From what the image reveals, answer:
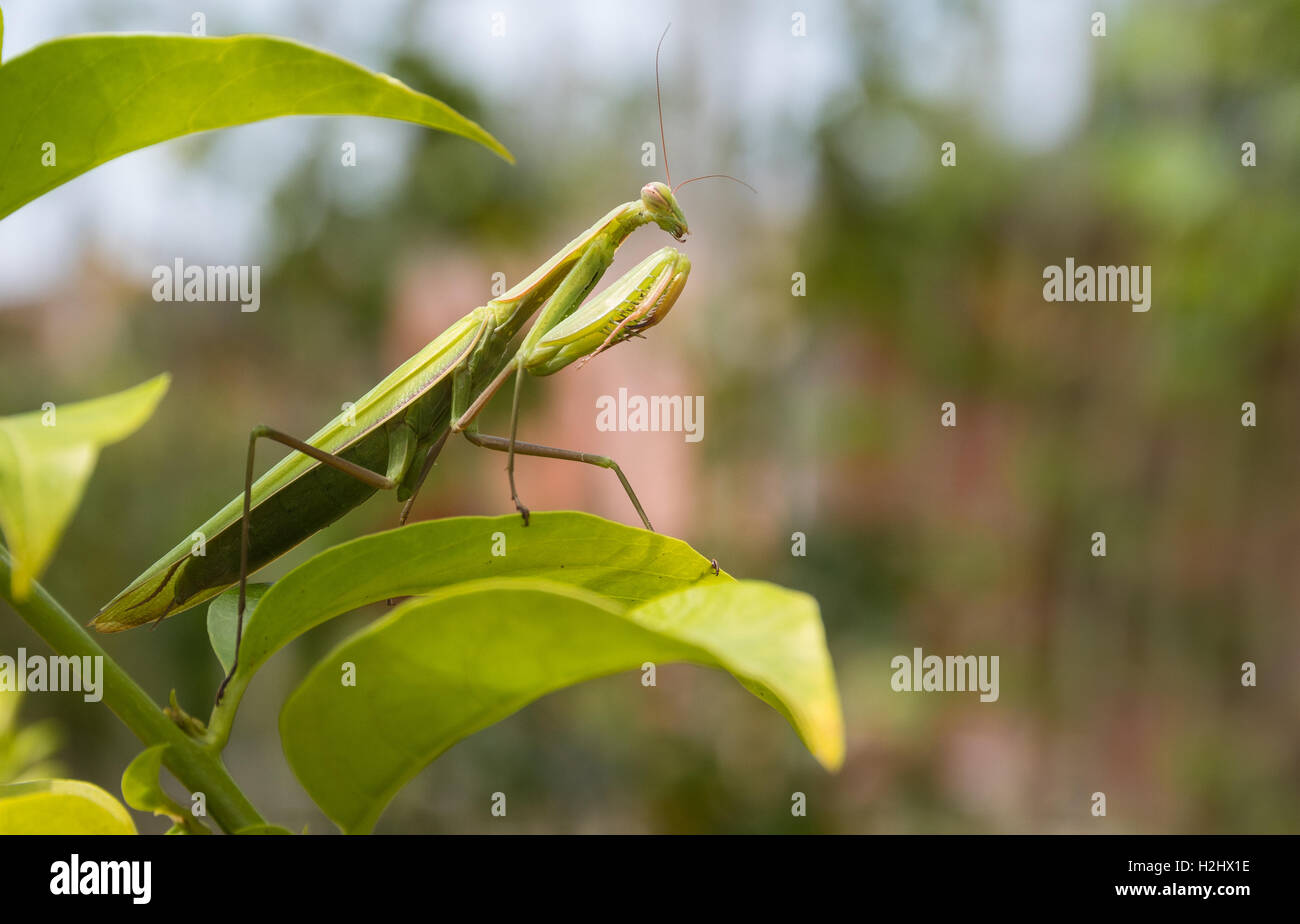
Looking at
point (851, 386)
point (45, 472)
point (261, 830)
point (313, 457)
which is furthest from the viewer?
point (851, 386)

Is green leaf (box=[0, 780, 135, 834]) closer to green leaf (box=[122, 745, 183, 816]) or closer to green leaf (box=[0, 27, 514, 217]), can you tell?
green leaf (box=[122, 745, 183, 816])

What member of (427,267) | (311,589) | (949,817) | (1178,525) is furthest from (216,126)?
(1178,525)

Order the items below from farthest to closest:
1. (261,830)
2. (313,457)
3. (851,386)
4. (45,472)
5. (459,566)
Answer: (851,386)
(313,457)
(459,566)
(261,830)
(45,472)

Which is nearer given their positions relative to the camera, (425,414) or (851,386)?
(425,414)

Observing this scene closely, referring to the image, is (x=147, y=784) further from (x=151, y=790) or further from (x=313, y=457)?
(x=313, y=457)

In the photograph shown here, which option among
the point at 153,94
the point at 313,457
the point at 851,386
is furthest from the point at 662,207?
the point at 851,386

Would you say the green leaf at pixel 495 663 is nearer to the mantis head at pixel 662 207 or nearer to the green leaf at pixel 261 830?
the green leaf at pixel 261 830

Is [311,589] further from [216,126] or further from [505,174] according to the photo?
[505,174]

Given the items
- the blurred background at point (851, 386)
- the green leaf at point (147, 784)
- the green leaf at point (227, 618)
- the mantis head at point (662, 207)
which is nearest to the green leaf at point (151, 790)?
the green leaf at point (147, 784)
